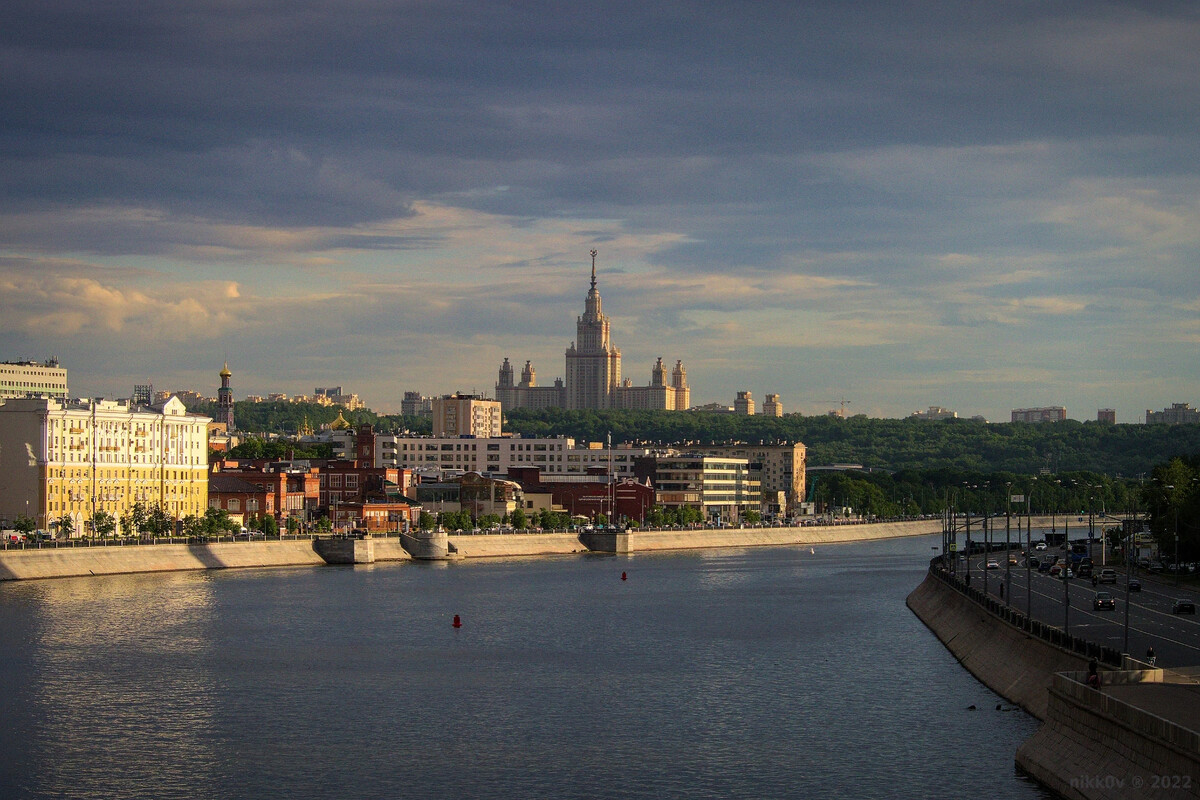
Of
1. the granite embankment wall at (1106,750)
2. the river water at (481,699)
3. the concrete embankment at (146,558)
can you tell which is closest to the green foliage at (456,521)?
the concrete embankment at (146,558)

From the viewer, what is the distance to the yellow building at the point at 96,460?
5354 inches

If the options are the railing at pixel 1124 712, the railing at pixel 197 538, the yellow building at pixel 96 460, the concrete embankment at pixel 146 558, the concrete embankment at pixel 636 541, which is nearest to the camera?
the railing at pixel 1124 712

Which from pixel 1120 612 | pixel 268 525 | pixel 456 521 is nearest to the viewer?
pixel 1120 612

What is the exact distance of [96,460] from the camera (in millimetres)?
142750

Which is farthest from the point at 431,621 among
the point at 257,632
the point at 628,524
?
the point at 628,524

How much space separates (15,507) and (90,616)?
5527 centimetres

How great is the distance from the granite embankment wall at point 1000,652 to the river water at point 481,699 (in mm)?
927

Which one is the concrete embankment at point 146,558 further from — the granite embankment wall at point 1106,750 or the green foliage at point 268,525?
the granite embankment wall at point 1106,750

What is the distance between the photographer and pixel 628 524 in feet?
606

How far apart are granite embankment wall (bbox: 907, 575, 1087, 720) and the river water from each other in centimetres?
93

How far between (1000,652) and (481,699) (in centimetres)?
1961

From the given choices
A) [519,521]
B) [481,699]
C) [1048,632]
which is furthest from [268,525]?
[1048,632]

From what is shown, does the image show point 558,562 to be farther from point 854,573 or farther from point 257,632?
point 257,632

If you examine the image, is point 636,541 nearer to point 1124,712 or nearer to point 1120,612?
point 1120,612
